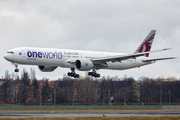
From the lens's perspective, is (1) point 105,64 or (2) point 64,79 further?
(2) point 64,79

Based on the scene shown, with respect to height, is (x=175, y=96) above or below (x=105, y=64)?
below

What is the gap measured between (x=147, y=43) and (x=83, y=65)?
19.3m

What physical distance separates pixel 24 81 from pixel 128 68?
267ft

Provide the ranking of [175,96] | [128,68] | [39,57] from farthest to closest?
1. [175,96]
2. [128,68]
3. [39,57]

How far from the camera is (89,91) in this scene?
136m

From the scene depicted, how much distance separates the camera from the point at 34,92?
134 m

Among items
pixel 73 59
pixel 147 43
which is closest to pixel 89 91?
pixel 147 43

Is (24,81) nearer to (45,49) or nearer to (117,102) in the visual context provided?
(117,102)

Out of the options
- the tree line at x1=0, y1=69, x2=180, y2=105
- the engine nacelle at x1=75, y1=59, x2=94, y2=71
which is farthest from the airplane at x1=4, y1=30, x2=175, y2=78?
the tree line at x1=0, y1=69, x2=180, y2=105

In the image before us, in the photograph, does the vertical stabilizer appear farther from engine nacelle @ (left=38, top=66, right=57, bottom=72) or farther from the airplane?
engine nacelle @ (left=38, top=66, right=57, bottom=72)

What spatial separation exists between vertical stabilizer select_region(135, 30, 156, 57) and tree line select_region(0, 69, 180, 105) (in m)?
54.9

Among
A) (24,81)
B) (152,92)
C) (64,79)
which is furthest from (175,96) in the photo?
(24,81)

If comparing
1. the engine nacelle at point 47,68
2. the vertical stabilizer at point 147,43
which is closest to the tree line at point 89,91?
the vertical stabilizer at point 147,43

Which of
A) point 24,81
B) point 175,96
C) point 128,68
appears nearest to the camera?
point 128,68
